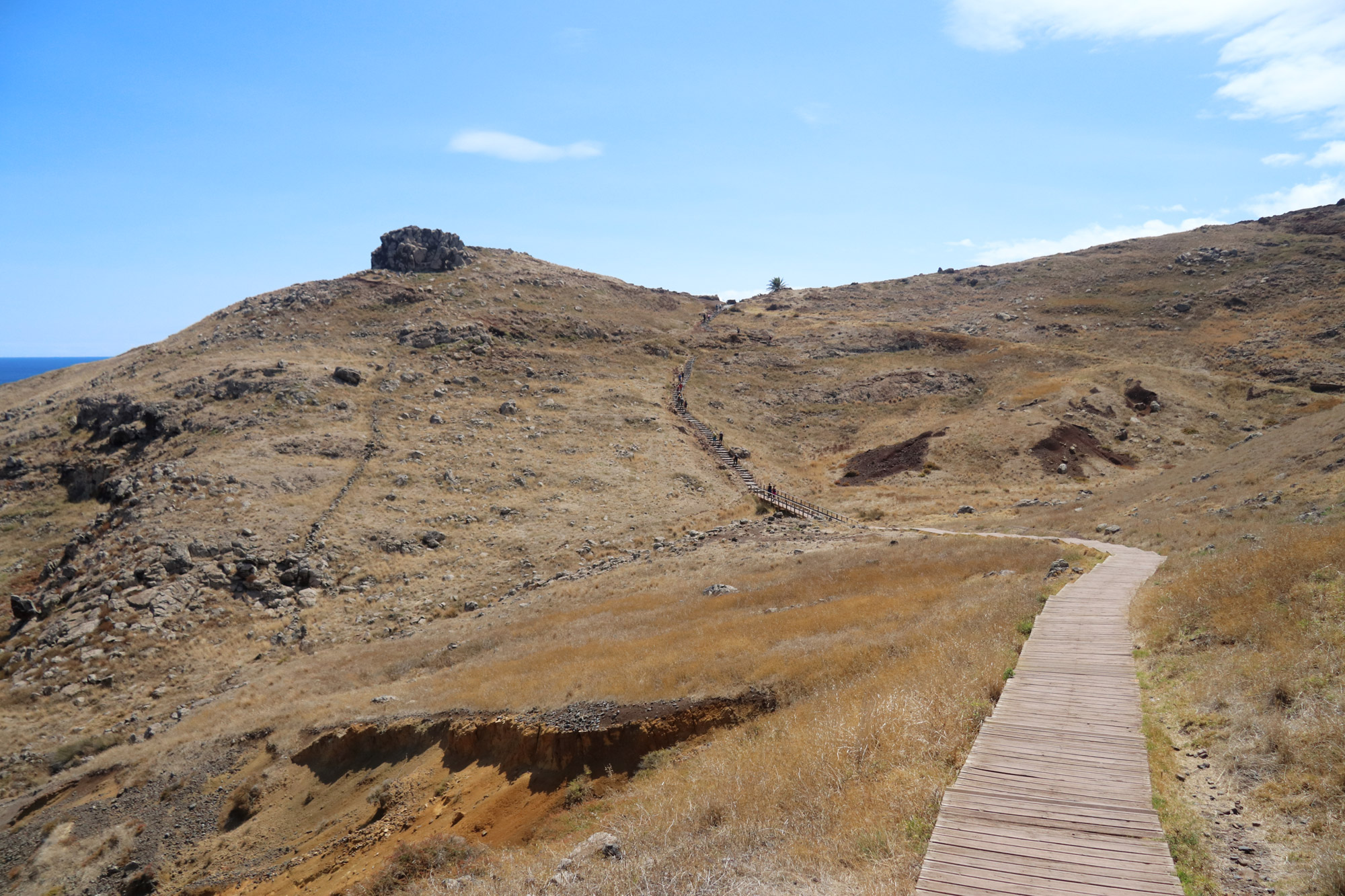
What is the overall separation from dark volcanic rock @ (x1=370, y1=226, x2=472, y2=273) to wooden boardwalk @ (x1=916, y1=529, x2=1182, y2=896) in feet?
266

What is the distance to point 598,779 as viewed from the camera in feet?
41.6

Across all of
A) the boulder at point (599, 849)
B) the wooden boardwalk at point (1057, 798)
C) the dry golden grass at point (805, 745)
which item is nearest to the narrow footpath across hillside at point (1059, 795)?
the wooden boardwalk at point (1057, 798)

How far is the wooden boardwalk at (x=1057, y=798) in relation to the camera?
6.36 m

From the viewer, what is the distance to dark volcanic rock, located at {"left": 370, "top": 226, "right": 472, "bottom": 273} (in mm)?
79938

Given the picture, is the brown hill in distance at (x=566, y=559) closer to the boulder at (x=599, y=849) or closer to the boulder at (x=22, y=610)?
the boulder at (x=599, y=849)

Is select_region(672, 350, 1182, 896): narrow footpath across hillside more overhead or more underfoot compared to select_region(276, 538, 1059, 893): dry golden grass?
more overhead

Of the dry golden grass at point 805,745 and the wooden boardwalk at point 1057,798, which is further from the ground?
the wooden boardwalk at point 1057,798

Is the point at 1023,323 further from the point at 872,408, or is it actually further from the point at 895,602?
the point at 895,602

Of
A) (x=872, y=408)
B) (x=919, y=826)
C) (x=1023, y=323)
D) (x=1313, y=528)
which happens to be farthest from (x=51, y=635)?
(x=1023, y=323)

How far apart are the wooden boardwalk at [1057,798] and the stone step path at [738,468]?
28.7m

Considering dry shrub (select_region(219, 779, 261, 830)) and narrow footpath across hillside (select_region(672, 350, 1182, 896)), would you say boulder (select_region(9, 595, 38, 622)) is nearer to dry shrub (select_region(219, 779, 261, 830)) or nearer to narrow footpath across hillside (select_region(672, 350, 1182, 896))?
dry shrub (select_region(219, 779, 261, 830))

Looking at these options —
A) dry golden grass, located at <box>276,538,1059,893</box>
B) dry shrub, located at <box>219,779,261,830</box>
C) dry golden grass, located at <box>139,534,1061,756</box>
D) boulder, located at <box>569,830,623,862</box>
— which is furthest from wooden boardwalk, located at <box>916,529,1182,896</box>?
dry shrub, located at <box>219,779,261,830</box>

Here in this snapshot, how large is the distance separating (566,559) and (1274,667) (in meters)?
29.1

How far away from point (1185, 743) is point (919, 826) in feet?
14.2
